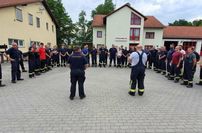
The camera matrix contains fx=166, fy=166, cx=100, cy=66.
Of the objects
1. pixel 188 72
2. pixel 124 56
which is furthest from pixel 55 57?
pixel 188 72

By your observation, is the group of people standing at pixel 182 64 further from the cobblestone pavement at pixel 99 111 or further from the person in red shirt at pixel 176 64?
the cobblestone pavement at pixel 99 111

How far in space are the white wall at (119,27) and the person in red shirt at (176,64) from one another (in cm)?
2395

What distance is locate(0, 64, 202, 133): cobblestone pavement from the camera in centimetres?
386

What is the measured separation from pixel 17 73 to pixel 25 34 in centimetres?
1278

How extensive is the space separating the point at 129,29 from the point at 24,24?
19382 millimetres

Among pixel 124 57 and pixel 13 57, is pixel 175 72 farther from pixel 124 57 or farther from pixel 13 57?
pixel 13 57

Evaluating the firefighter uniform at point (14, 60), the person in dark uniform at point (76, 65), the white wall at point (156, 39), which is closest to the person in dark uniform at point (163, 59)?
the person in dark uniform at point (76, 65)

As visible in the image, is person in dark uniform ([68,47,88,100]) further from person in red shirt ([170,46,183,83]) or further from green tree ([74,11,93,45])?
green tree ([74,11,93,45])

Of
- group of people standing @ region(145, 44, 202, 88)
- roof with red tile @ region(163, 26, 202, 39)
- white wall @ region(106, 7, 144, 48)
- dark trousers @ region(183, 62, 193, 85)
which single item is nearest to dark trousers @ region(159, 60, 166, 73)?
group of people standing @ region(145, 44, 202, 88)

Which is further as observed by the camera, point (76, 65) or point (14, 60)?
point (14, 60)

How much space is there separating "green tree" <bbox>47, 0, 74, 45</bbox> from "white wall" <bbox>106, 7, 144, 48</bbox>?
44.5 feet

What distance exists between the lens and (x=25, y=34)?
19656 mm

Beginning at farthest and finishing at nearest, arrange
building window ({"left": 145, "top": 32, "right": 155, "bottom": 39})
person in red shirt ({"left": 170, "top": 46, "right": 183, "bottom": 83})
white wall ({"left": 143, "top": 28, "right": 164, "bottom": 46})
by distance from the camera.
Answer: building window ({"left": 145, "top": 32, "right": 155, "bottom": 39}) → white wall ({"left": 143, "top": 28, "right": 164, "bottom": 46}) → person in red shirt ({"left": 170, "top": 46, "right": 183, "bottom": 83})

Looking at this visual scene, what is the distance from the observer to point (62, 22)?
42.3 metres
